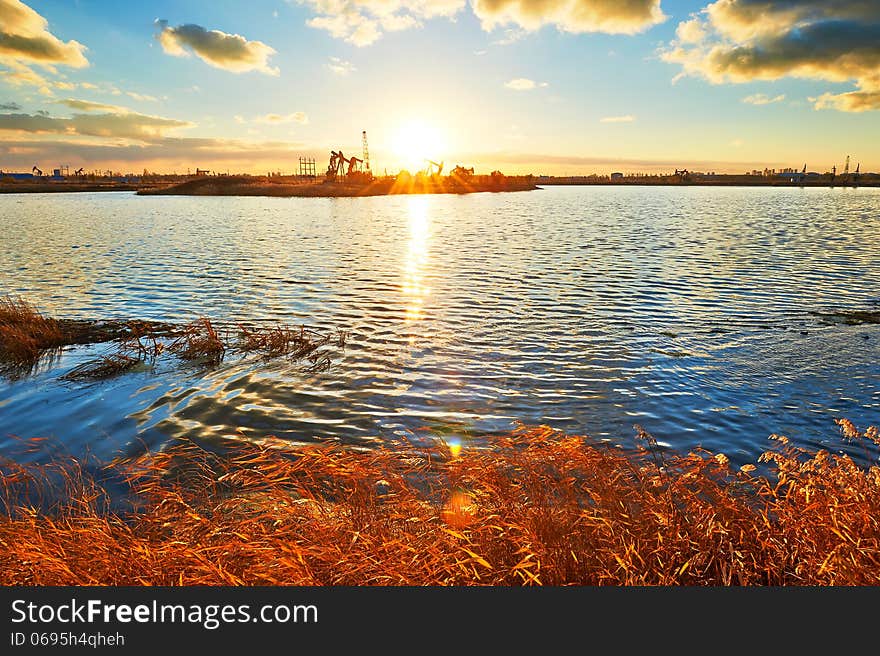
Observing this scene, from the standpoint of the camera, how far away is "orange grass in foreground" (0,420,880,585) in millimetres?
4895

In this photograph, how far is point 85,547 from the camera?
5227 millimetres

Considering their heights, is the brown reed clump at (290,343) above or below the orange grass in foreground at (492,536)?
below

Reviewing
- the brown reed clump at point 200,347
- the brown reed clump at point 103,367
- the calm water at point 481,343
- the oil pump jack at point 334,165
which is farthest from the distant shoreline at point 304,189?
the brown reed clump at point 103,367

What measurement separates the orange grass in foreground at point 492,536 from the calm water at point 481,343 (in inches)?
114

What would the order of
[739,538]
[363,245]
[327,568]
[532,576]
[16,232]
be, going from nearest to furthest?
1. [532,576]
2. [327,568]
3. [739,538]
4. [363,245]
5. [16,232]

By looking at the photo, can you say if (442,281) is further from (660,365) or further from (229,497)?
(229,497)

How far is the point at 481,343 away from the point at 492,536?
11.1m

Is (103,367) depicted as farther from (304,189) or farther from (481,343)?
(304,189)

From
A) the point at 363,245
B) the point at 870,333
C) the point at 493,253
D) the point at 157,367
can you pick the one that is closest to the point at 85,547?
the point at 157,367

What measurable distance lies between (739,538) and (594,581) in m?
2.02

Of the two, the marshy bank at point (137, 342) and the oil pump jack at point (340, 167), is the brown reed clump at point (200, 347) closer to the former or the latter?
the marshy bank at point (137, 342)

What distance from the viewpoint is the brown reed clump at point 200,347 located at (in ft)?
49.2

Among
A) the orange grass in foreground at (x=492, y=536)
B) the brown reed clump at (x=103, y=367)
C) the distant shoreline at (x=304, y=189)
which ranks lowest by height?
the brown reed clump at (x=103, y=367)

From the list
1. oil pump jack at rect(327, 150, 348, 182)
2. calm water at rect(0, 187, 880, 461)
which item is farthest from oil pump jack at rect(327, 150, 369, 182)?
calm water at rect(0, 187, 880, 461)
